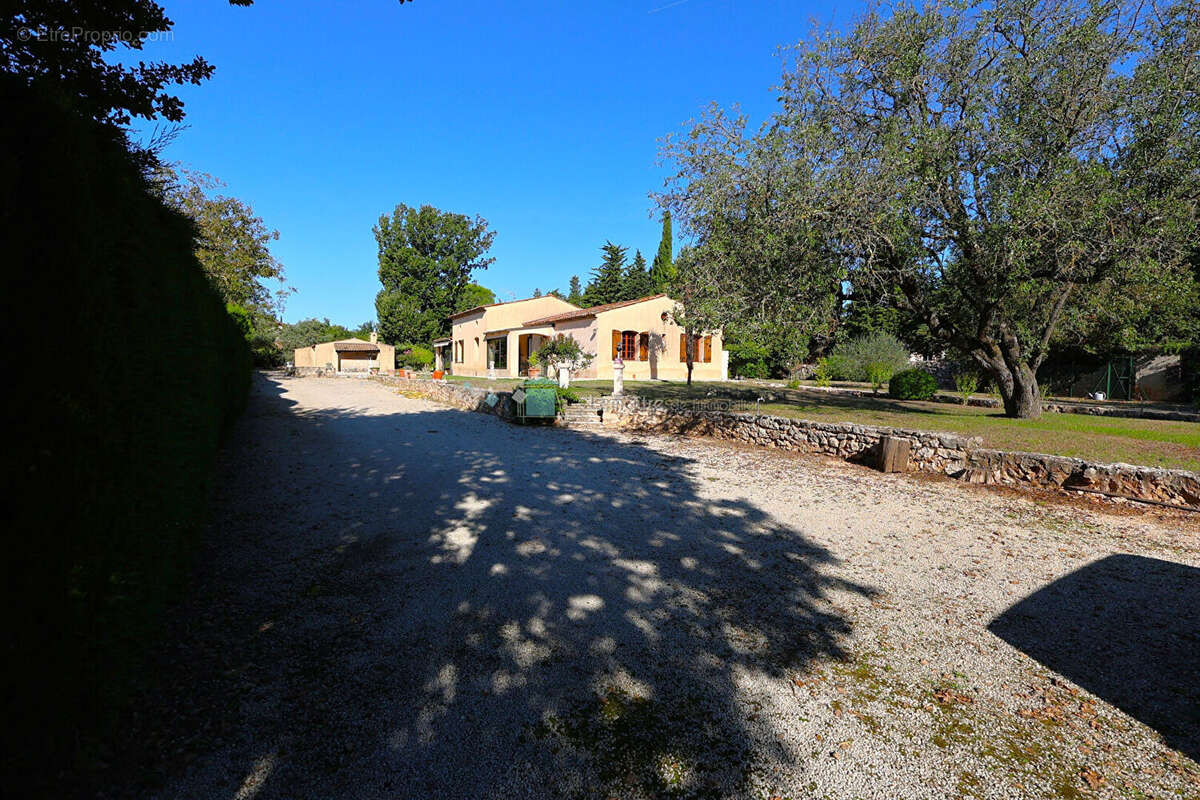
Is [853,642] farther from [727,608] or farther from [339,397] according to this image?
[339,397]

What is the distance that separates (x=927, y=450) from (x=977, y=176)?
19.2 ft

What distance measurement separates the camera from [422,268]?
45.3m

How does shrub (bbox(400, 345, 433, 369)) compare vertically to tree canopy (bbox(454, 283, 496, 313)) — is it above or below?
below

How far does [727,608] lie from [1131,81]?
12.4 meters

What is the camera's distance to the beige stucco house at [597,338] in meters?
24.2

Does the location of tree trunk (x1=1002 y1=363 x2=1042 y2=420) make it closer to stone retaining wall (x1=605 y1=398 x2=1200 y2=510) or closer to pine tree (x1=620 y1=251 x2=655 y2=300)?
stone retaining wall (x1=605 y1=398 x2=1200 y2=510)

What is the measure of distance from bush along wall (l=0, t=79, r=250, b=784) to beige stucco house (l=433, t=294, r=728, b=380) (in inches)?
863

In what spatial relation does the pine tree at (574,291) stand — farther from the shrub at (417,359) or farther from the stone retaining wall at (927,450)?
the stone retaining wall at (927,450)

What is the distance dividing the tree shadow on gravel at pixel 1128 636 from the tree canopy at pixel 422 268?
44555 mm

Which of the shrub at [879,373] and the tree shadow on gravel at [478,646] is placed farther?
the shrub at [879,373]

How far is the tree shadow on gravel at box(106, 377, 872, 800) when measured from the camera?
2.15 meters

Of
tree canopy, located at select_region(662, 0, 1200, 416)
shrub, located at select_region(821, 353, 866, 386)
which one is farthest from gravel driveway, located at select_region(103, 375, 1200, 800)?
shrub, located at select_region(821, 353, 866, 386)

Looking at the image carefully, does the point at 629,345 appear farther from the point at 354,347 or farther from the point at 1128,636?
the point at 354,347

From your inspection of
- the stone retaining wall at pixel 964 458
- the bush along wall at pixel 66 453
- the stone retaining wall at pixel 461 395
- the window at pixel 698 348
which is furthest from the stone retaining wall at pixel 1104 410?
the bush along wall at pixel 66 453
